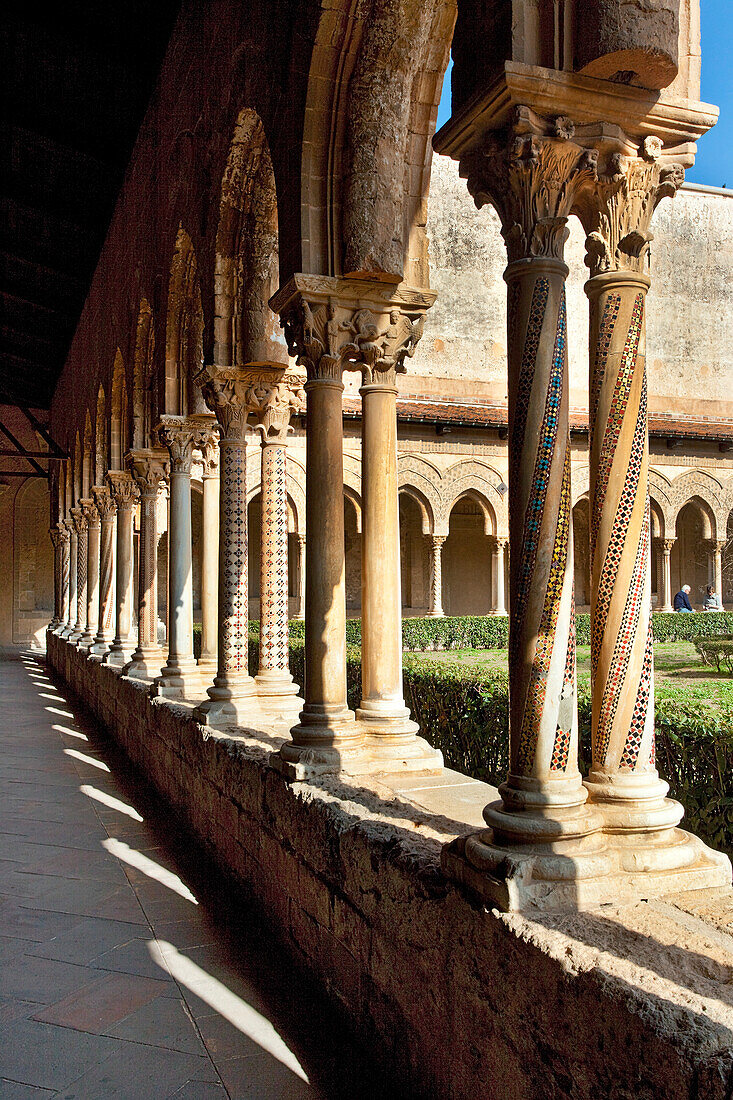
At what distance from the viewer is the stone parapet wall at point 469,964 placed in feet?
5.75

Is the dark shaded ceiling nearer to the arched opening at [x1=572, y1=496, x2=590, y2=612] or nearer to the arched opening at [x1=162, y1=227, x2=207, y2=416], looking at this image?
the arched opening at [x1=162, y1=227, x2=207, y2=416]

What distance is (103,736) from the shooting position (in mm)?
10359

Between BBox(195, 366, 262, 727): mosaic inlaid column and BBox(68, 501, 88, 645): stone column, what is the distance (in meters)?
9.26

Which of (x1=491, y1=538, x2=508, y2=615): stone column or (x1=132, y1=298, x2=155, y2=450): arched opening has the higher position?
(x1=132, y1=298, x2=155, y2=450): arched opening

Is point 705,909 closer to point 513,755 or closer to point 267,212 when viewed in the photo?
point 513,755

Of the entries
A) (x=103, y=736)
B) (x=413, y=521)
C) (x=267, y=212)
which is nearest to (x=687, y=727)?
(x=267, y=212)

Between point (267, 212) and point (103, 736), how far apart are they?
636 centimetres

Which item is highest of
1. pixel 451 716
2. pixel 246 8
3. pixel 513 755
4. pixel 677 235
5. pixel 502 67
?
pixel 677 235

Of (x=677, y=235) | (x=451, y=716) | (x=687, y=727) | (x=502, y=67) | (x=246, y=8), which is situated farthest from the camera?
(x=677, y=235)

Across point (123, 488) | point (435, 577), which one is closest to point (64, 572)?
point (435, 577)

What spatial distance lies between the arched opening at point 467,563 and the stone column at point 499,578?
3472 mm

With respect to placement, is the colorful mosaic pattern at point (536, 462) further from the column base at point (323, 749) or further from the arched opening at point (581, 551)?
the arched opening at point (581, 551)

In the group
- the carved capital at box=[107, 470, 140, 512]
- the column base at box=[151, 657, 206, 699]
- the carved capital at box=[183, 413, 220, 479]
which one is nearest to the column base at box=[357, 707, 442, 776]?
the column base at box=[151, 657, 206, 699]

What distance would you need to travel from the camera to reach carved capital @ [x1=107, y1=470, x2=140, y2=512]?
11906 millimetres
